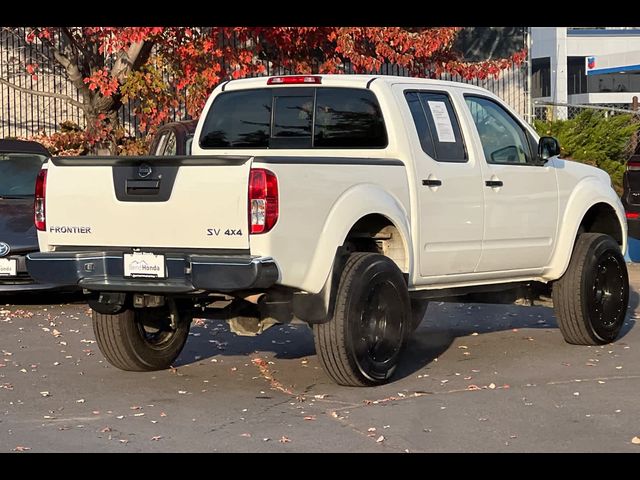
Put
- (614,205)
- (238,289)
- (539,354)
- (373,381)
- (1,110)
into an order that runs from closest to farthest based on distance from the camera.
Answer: (238,289)
(373,381)
(539,354)
(614,205)
(1,110)

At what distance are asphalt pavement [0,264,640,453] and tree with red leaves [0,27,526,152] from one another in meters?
7.63

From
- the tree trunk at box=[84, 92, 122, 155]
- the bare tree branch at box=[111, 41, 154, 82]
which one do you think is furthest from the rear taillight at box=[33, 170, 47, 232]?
the tree trunk at box=[84, 92, 122, 155]

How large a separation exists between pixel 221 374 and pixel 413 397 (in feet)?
5.38

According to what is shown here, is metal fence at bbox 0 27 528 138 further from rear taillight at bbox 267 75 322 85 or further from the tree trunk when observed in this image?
rear taillight at bbox 267 75 322 85

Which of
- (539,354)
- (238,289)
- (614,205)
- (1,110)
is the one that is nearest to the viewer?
(238,289)

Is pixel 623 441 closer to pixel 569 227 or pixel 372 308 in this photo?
pixel 372 308

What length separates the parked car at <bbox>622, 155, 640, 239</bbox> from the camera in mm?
14602

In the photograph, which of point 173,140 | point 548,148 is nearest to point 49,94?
point 173,140

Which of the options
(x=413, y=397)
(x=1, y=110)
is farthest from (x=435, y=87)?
(x=1, y=110)

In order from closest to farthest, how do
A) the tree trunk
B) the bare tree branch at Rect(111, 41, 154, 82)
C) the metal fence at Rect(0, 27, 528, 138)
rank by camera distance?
the bare tree branch at Rect(111, 41, 154, 82)
the tree trunk
the metal fence at Rect(0, 27, 528, 138)

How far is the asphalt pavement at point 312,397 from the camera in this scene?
6824 mm

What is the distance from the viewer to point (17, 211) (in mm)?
13391

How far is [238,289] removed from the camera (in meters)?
7.60

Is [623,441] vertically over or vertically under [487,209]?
under
